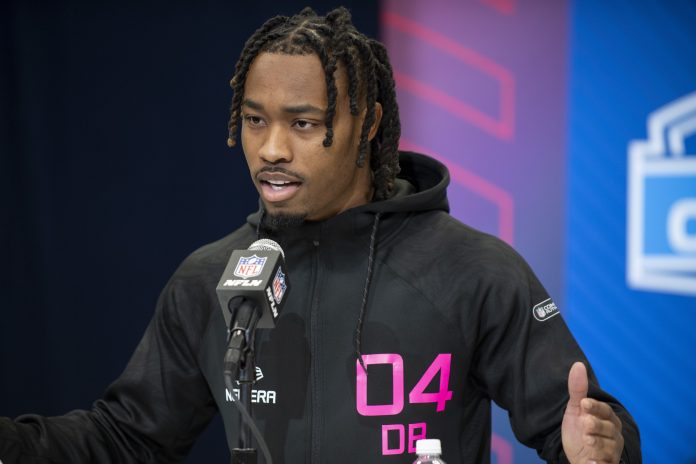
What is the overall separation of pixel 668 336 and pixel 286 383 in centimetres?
175

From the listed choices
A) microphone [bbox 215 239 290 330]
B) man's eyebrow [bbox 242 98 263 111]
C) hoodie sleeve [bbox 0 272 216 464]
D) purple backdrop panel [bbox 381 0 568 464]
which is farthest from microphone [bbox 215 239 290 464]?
purple backdrop panel [bbox 381 0 568 464]

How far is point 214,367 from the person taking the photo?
1.99 m

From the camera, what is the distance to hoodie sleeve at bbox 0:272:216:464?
1.99 metres

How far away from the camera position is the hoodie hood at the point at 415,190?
6.50 ft

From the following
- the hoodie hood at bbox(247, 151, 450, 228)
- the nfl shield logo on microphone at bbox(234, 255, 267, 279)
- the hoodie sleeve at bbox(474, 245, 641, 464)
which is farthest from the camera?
the hoodie hood at bbox(247, 151, 450, 228)

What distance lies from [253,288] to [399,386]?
0.54 metres

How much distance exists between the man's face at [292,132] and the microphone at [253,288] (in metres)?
0.37

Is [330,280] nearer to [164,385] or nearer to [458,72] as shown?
[164,385]

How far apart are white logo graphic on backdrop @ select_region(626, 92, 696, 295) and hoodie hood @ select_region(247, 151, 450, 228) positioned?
1.28 meters

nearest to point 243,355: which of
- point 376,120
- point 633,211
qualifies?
point 376,120

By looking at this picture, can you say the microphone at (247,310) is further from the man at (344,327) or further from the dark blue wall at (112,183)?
the dark blue wall at (112,183)

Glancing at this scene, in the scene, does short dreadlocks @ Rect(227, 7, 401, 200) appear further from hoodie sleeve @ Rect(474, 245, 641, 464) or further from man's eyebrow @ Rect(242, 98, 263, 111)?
hoodie sleeve @ Rect(474, 245, 641, 464)

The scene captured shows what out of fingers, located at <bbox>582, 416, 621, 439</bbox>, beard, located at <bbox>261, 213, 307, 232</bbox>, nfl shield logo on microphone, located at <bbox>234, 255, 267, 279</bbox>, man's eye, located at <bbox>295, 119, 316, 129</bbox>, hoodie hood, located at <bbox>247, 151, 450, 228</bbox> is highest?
man's eye, located at <bbox>295, 119, 316, 129</bbox>

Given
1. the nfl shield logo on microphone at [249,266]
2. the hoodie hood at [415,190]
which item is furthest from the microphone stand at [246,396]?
the hoodie hood at [415,190]
